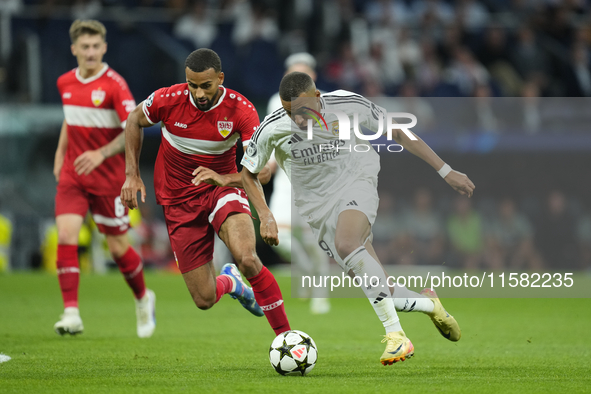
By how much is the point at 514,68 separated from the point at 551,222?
4.19 m

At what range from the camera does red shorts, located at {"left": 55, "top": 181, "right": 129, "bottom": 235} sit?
296 inches

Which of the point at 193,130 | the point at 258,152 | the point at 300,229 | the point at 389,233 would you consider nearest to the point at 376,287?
the point at 258,152

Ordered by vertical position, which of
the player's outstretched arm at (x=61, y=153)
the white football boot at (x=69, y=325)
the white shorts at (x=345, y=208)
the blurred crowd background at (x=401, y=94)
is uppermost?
the blurred crowd background at (x=401, y=94)

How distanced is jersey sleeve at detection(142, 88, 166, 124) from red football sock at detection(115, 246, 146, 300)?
2026 millimetres

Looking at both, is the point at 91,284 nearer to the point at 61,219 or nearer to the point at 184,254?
the point at 61,219

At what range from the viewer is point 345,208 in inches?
213

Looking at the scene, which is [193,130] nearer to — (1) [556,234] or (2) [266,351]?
(2) [266,351]

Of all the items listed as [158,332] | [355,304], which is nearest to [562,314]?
[355,304]

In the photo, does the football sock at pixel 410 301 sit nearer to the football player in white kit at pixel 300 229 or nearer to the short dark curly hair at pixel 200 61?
the short dark curly hair at pixel 200 61

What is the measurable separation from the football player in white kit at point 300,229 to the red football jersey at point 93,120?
2.31 meters

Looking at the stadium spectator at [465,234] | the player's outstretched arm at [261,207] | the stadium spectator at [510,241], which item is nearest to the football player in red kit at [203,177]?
the player's outstretched arm at [261,207]

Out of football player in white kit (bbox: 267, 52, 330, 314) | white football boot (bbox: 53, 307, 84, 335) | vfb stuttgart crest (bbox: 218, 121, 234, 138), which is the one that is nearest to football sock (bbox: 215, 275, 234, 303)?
vfb stuttgart crest (bbox: 218, 121, 234, 138)

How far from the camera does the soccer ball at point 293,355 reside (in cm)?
509

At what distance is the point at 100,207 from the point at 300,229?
3.36m
